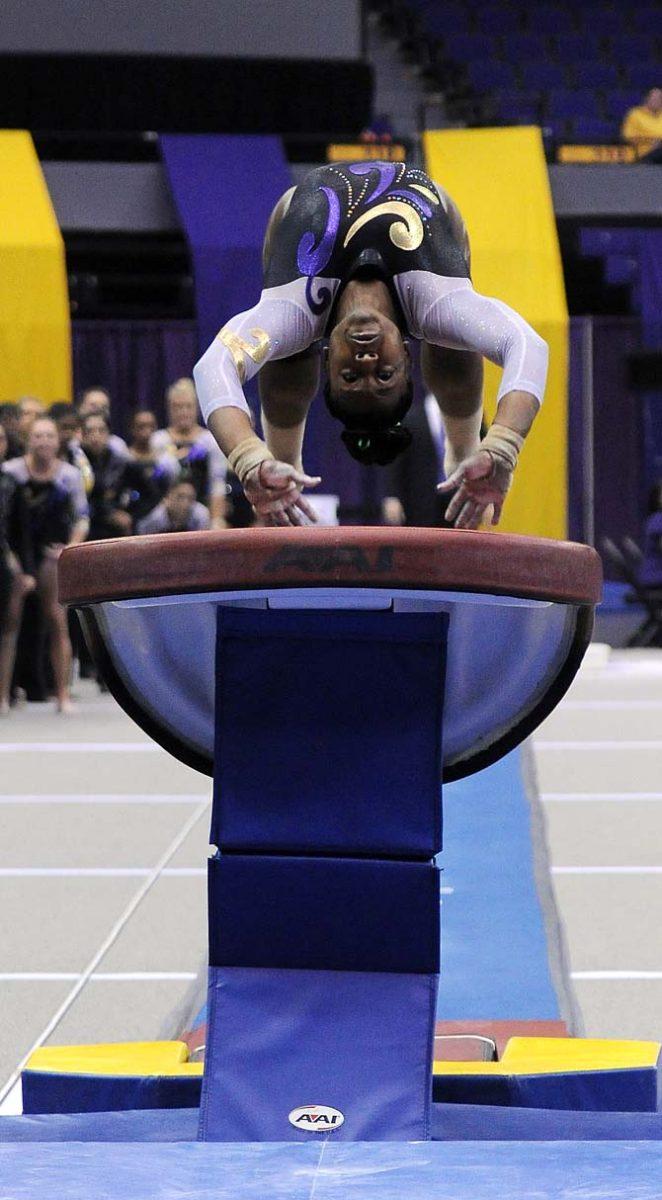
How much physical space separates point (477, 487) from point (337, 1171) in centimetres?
110

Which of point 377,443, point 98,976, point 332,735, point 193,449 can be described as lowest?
point 98,976

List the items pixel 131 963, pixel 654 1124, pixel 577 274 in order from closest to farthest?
pixel 654 1124 → pixel 131 963 → pixel 577 274

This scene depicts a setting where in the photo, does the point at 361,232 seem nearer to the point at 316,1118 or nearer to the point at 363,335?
the point at 363,335

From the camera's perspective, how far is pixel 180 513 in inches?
291

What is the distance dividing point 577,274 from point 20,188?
4894 millimetres

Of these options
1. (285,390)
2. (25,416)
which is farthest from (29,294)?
(285,390)

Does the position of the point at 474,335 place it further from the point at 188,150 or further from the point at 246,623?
the point at 188,150

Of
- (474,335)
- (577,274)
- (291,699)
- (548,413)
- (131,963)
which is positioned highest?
(577,274)

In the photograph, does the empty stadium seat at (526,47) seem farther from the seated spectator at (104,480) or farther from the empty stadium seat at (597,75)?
the seated spectator at (104,480)

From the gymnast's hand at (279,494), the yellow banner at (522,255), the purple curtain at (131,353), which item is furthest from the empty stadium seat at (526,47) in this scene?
the gymnast's hand at (279,494)

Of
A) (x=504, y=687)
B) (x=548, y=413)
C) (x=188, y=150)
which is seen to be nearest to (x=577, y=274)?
(x=548, y=413)

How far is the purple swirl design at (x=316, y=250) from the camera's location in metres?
2.71

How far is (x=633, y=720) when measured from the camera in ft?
23.4

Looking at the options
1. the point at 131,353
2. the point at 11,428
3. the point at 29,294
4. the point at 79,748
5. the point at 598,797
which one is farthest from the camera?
the point at 131,353
